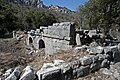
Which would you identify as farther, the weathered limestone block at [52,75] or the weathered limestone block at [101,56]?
the weathered limestone block at [101,56]

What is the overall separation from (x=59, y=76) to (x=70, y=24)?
652 cm

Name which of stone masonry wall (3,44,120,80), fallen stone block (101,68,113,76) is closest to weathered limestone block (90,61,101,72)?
stone masonry wall (3,44,120,80)

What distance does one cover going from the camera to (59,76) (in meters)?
9.02

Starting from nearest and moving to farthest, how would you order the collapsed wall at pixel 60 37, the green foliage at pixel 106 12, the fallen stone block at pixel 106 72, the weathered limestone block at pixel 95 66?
the fallen stone block at pixel 106 72
the weathered limestone block at pixel 95 66
the green foliage at pixel 106 12
the collapsed wall at pixel 60 37

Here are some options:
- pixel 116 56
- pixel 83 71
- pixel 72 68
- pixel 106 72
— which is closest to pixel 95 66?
pixel 106 72

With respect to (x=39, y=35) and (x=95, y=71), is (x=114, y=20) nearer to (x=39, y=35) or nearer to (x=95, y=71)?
(x=95, y=71)

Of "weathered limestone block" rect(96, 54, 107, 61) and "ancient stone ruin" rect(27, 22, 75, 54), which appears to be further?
"ancient stone ruin" rect(27, 22, 75, 54)

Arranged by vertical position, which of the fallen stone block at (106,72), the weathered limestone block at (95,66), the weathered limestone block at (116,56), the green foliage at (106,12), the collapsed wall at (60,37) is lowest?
the fallen stone block at (106,72)

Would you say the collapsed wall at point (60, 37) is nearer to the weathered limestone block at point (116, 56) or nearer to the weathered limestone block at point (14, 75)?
the weathered limestone block at point (116, 56)

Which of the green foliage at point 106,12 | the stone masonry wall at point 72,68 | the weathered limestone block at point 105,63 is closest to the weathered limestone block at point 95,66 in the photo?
the stone masonry wall at point 72,68

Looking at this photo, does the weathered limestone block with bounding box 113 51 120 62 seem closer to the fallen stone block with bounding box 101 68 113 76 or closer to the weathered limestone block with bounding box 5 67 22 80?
the fallen stone block with bounding box 101 68 113 76

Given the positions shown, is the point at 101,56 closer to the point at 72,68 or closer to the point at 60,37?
the point at 72,68

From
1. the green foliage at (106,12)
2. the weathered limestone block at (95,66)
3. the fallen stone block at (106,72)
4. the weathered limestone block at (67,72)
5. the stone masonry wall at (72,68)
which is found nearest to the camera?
the stone masonry wall at (72,68)

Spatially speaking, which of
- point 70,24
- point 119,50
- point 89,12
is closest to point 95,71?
point 119,50
